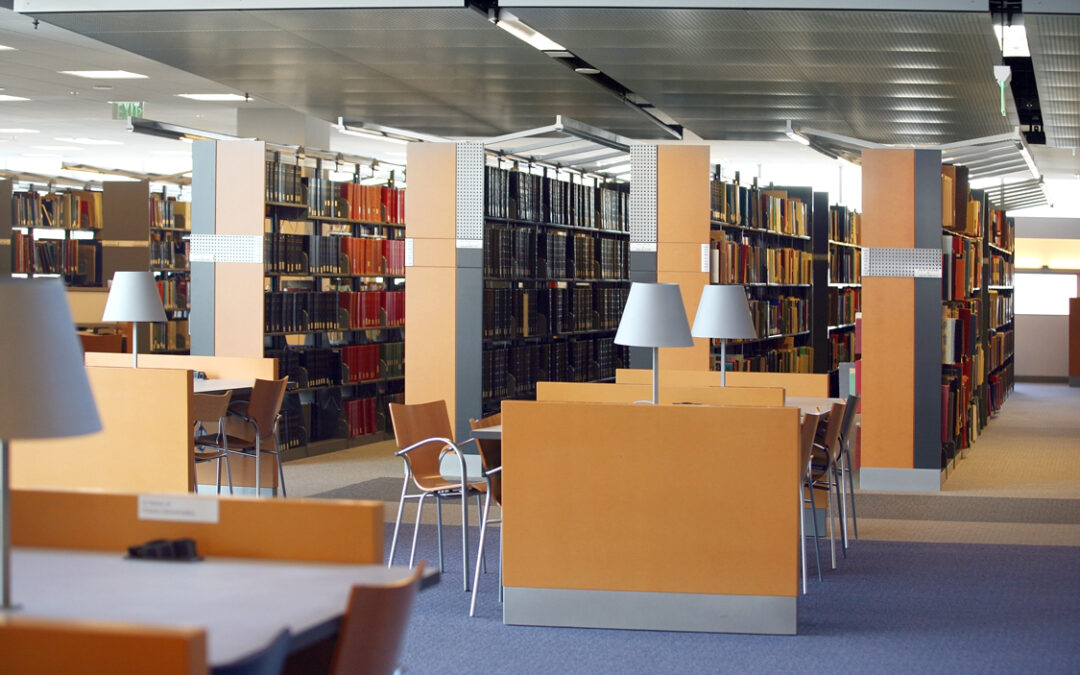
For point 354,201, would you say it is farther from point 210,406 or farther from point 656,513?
point 656,513

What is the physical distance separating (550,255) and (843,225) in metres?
5.70

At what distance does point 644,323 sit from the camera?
5.34m

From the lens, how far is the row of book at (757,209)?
10.1 metres

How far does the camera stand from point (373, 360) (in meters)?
10.9

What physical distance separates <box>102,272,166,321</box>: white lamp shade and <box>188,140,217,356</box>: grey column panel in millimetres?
2232

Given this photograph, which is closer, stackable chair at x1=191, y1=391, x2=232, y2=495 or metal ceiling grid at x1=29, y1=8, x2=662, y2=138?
stackable chair at x1=191, y1=391, x2=232, y2=495

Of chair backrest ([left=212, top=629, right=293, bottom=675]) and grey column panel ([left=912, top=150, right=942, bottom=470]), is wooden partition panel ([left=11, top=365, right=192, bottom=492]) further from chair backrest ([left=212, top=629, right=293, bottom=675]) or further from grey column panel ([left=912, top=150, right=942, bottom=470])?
grey column panel ([left=912, top=150, right=942, bottom=470])

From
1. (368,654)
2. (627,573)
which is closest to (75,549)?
(368,654)

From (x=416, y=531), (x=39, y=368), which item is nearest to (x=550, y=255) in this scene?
(x=416, y=531)

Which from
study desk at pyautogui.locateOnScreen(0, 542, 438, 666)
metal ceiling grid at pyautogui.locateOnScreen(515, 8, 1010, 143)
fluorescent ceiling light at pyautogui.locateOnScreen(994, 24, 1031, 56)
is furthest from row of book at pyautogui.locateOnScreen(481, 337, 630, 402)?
A: study desk at pyautogui.locateOnScreen(0, 542, 438, 666)

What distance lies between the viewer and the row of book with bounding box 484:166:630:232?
363 inches

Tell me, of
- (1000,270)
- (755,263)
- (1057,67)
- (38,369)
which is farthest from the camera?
(1000,270)

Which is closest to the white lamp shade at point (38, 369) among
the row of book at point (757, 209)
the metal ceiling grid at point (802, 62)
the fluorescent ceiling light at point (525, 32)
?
the metal ceiling grid at point (802, 62)

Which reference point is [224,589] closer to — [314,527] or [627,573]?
[314,527]
